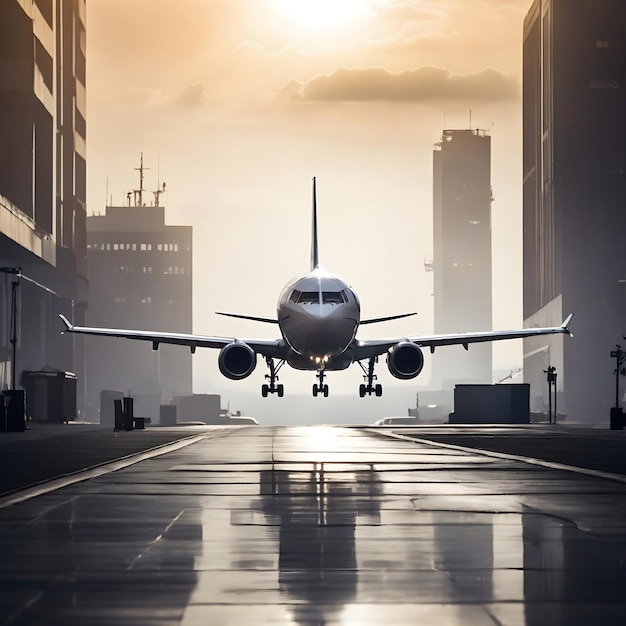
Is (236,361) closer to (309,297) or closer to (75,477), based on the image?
(309,297)

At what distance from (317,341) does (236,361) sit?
553cm

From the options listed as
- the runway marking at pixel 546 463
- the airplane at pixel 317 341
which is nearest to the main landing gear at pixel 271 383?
the airplane at pixel 317 341

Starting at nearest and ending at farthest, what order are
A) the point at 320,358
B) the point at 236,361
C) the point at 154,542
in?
the point at 154,542
the point at 320,358
the point at 236,361

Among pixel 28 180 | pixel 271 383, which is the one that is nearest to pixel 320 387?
pixel 271 383

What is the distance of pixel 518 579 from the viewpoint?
32.9 feet

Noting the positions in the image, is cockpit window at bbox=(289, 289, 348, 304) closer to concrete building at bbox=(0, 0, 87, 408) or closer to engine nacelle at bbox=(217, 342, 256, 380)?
engine nacelle at bbox=(217, 342, 256, 380)

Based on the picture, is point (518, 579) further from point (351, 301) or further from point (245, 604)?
point (351, 301)

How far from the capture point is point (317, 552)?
467 inches

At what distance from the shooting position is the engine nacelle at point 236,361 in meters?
62.6

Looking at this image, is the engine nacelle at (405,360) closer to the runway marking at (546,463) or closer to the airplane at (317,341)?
the airplane at (317,341)

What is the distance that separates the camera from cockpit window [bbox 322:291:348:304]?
Result: 5872 cm

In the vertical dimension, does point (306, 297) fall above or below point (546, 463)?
above

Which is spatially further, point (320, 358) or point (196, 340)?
point (196, 340)

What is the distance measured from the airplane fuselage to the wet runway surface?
3615 centimetres
